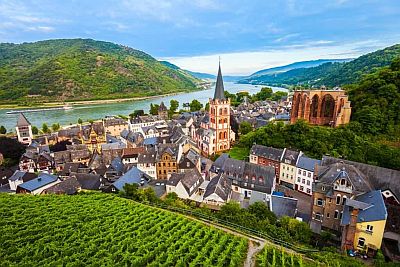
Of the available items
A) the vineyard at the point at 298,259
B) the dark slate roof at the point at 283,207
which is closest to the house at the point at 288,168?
the dark slate roof at the point at 283,207

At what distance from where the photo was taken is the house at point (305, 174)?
105 ft

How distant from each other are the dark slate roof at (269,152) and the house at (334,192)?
1243 centimetres

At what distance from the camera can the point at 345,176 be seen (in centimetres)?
2105

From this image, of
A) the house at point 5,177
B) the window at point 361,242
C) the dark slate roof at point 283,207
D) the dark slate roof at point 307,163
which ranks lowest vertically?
the house at point 5,177

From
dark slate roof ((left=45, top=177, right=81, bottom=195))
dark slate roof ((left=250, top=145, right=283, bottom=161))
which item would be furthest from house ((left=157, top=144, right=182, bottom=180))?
dark slate roof ((left=250, top=145, right=283, bottom=161))

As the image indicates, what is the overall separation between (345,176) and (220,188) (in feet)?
42.5

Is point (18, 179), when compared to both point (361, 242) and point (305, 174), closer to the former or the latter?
point (305, 174)

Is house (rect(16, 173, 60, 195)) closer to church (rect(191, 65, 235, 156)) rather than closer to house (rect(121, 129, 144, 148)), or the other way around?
house (rect(121, 129, 144, 148))

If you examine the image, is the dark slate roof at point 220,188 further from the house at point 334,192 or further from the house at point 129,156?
the house at point 129,156

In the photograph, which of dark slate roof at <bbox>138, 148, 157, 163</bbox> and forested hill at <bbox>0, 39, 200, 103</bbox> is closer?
dark slate roof at <bbox>138, 148, 157, 163</bbox>

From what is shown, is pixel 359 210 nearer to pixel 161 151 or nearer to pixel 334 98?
pixel 161 151

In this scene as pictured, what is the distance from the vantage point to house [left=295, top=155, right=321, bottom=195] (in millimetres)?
32125

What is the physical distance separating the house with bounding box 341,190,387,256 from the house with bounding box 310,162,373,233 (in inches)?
95.7

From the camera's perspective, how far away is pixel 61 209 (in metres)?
23.2
